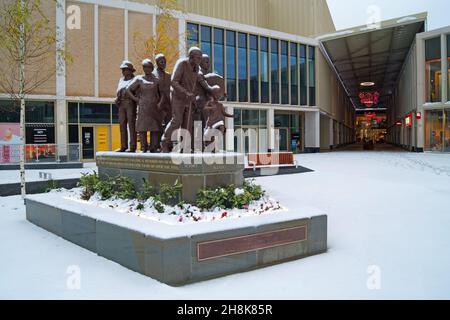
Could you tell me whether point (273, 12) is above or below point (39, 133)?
above

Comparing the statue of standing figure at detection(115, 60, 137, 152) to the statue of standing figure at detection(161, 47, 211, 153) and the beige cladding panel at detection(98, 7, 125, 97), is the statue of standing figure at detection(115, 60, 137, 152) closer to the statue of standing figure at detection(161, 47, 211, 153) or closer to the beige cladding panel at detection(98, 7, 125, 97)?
the statue of standing figure at detection(161, 47, 211, 153)

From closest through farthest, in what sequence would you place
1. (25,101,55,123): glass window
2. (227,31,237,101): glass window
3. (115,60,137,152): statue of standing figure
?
(115,60,137,152): statue of standing figure
(25,101,55,123): glass window
(227,31,237,101): glass window

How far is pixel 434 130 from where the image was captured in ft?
116

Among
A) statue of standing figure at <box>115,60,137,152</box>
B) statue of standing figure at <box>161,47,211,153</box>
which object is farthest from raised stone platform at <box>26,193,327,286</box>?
statue of standing figure at <box>115,60,137,152</box>

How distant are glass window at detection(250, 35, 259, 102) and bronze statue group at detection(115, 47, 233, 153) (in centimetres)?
2560

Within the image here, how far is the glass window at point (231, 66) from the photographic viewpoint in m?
34.3

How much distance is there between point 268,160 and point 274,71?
18.6 metres

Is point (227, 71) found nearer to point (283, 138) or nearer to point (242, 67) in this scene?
point (242, 67)

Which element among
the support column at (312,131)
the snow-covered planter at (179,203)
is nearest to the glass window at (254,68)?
the support column at (312,131)

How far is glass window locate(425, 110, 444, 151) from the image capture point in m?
35.0

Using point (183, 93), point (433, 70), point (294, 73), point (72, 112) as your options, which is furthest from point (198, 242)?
point (433, 70)

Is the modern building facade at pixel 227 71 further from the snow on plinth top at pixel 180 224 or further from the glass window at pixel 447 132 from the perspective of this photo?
the snow on plinth top at pixel 180 224

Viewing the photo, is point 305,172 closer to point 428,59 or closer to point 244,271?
point 244,271
